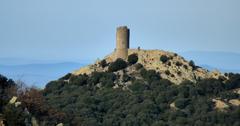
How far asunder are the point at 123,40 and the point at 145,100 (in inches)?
317

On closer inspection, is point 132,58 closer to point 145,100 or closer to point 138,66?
point 138,66

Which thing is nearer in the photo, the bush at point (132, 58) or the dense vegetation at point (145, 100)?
the dense vegetation at point (145, 100)

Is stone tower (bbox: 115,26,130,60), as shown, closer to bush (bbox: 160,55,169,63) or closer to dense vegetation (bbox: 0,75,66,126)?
bush (bbox: 160,55,169,63)

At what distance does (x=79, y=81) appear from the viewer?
3851 inches

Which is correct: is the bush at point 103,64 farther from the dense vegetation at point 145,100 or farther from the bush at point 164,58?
the bush at point 164,58

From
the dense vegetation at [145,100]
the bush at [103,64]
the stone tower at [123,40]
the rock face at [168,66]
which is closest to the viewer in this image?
the dense vegetation at [145,100]

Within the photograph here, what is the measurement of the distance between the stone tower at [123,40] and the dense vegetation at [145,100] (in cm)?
256

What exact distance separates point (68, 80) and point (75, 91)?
6120mm

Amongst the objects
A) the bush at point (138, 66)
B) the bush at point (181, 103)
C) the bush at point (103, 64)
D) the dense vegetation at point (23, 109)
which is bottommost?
the dense vegetation at point (23, 109)

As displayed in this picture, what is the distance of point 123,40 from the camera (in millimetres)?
95312

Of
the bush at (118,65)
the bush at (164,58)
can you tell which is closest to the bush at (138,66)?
the bush at (118,65)

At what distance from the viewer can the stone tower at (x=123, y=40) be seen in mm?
95312

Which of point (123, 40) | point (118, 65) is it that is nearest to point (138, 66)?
point (118, 65)

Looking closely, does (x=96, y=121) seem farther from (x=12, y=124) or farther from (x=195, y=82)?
(x=12, y=124)
